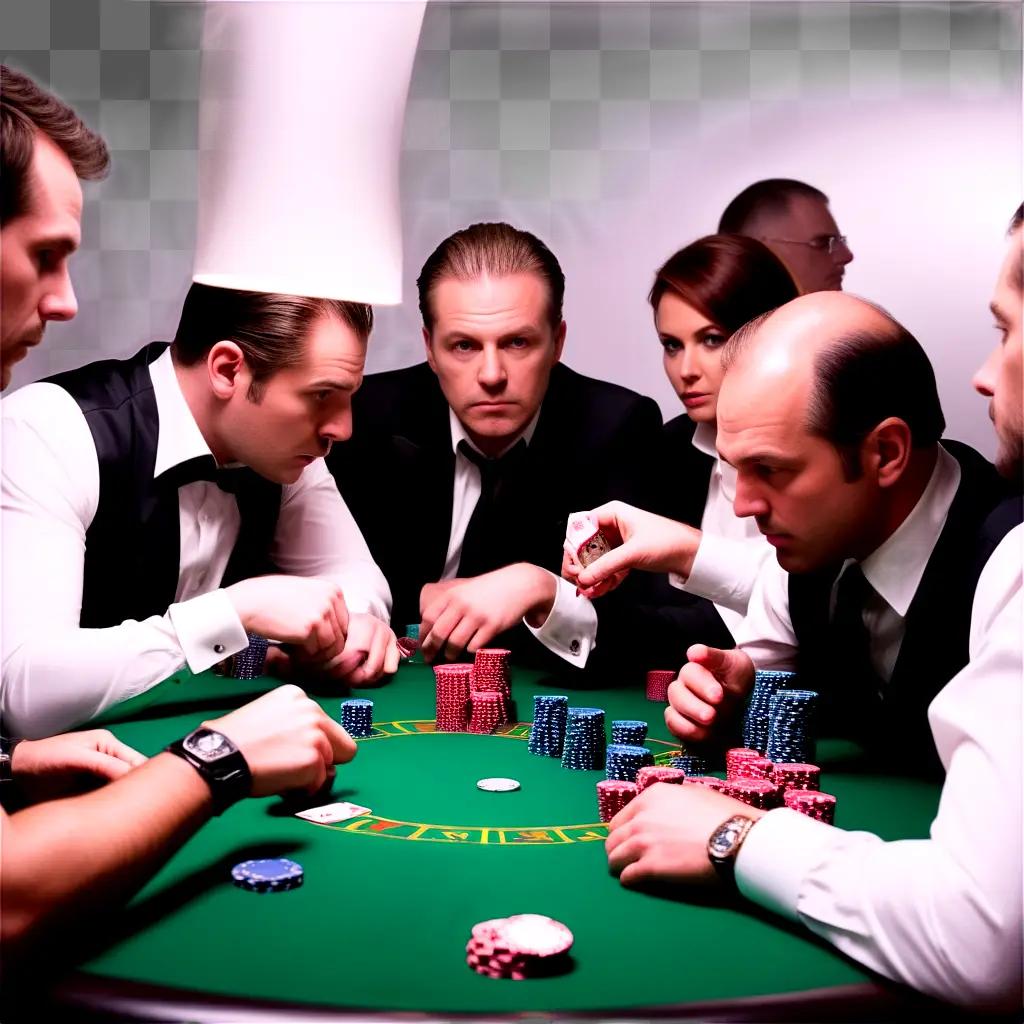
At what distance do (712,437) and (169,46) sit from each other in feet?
9.16

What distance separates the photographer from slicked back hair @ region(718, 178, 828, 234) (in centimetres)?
516

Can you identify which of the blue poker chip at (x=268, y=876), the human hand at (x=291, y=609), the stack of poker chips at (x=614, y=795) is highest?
the human hand at (x=291, y=609)

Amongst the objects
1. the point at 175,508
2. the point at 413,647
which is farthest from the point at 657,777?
the point at 413,647

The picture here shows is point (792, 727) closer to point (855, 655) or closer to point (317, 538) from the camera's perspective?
point (855, 655)

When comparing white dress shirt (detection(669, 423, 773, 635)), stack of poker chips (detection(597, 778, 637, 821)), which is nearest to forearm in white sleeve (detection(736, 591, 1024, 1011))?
stack of poker chips (detection(597, 778, 637, 821))

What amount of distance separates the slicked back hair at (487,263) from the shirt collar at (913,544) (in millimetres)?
1734

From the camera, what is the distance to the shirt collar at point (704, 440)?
3850 millimetres

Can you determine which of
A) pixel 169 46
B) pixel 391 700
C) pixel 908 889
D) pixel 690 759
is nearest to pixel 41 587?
pixel 391 700

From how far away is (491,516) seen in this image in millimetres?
3920

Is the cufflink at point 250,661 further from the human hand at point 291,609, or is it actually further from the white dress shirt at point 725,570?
the white dress shirt at point 725,570

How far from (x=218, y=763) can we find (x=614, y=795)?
595 mm

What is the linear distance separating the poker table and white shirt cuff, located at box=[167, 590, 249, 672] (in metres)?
0.70

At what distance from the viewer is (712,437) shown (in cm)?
386

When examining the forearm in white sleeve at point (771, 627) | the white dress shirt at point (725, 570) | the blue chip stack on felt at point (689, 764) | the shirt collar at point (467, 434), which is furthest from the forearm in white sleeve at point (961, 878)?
the shirt collar at point (467, 434)
